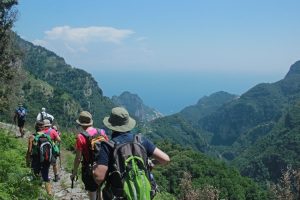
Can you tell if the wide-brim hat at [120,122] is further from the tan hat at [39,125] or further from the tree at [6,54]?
the tree at [6,54]

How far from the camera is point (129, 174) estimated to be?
488 cm

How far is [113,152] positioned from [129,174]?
1.00ft

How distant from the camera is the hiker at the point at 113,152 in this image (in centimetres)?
494

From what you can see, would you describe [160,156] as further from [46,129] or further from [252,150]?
[252,150]

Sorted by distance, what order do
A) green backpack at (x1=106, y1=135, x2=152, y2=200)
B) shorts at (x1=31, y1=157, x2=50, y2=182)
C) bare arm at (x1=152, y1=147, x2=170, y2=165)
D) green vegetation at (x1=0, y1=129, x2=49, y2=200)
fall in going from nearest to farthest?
Answer: 1. green backpack at (x1=106, y1=135, x2=152, y2=200)
2. bare arm at (x1=152, y1=147, x2=170, y2=165)
3. green vegetation at (x1=0, y1=129, x2=49, y2=200)
4. shorts at (x1=31, y1=157, x2=50, y2=182)

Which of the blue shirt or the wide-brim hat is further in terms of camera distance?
the wide-brim hat

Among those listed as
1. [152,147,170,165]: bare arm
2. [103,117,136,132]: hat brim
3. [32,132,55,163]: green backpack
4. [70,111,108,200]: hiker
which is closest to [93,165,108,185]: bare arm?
[103,117,136,132]: hat brim

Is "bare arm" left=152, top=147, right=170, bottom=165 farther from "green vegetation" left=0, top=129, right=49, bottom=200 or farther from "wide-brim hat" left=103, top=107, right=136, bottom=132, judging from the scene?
"green vegetation" left=0, top=129, right=49, bottom=200

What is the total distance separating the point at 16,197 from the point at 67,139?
40.2 feet

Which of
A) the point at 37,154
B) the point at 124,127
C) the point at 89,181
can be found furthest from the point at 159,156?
the point at 37,154

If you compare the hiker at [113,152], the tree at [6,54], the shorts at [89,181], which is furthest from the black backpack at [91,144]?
the tree at [6,54]

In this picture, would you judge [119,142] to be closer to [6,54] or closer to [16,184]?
[16,184]

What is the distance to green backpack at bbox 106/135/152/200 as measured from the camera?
15.9ft

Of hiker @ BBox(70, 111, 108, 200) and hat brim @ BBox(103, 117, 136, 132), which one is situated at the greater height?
hat brim @ BBox(103, 117, 136, 132)
